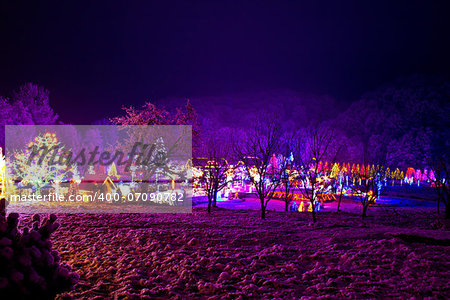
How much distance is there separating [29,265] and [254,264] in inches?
119

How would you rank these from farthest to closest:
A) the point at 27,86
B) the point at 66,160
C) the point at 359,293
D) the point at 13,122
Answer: the point at 27,86
the point at 13,122
the point at 66,160
the point at 359,293

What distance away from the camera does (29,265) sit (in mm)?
2688

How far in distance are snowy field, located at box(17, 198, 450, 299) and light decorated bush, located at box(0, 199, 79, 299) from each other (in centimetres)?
73

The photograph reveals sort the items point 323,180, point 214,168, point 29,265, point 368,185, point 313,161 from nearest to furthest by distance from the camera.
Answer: point 29,265 < point 368,185 < point 214,168 < point 313,161 < point 323,180

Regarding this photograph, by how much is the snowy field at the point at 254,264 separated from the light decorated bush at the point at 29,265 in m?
0.73

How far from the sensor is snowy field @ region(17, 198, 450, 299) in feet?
11.3

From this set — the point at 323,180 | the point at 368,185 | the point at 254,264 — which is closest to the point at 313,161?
the point at 323,180

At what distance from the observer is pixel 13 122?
104 feet

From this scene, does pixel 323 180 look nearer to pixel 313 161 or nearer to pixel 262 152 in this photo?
pixel 313 161

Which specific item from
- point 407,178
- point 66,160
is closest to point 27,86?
point 66,160

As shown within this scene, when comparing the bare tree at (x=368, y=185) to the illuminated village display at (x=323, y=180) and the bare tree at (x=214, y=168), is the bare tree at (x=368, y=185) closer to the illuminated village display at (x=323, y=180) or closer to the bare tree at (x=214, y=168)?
the illuminated village display at (x=323, y=180)

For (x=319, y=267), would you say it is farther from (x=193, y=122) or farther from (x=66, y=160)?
(x=66, y=160)

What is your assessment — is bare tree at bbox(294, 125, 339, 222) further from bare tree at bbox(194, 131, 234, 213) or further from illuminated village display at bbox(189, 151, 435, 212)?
bare tree at bbox(194, 131, 234, 213)

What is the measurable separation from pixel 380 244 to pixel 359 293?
227 cm
